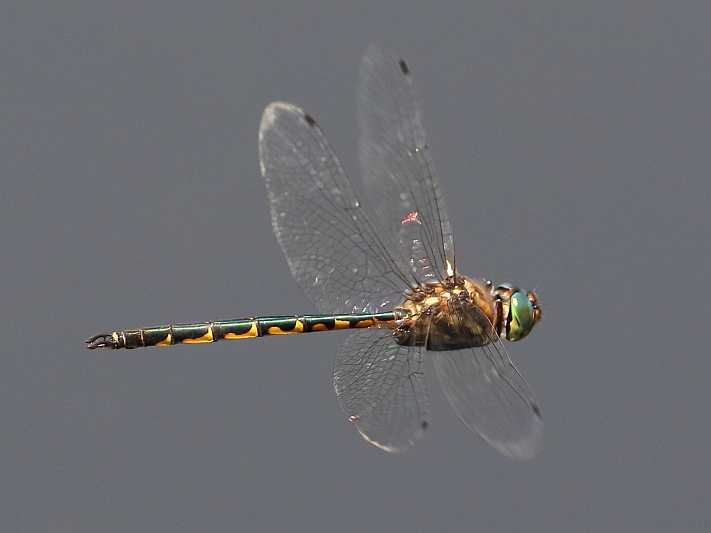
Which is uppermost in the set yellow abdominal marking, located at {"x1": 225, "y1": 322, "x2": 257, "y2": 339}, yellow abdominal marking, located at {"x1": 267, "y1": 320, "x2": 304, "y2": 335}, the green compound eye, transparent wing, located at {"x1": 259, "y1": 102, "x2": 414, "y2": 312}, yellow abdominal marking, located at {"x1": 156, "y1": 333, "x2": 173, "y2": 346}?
transparent wing, located at {"x1": 259, "y1": 102, "x2": 414, "y2": 312}

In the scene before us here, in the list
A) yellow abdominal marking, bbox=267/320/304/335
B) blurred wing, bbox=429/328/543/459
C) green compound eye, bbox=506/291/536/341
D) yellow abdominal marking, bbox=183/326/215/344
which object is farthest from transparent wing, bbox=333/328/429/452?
yellow abdominal marking, bbox=183/326/215/344

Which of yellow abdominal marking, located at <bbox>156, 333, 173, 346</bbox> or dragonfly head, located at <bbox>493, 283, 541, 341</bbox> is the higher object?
yellow abdominal marking, located at <bbox>156, 333, 173, 346</bbox>

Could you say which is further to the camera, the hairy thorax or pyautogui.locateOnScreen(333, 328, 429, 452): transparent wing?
the hairy thorax

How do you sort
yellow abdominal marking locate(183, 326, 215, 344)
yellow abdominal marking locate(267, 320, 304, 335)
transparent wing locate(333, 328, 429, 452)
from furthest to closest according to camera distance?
yellow abdominal marking locate(267, 320, 304, 335) < yellow abdominal marking locate(183, 326, 215, 344) < transparent wing locate(333, 328, 429, 452)

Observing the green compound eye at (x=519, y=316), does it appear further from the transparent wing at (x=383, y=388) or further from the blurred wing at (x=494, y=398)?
the transparent wing at (x=383, y=388)

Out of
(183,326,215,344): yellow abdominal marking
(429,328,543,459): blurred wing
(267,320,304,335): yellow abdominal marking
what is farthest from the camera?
(267,320,304,335): yellow abdominal marking

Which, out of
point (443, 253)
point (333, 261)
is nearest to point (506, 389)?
point (443, 253)

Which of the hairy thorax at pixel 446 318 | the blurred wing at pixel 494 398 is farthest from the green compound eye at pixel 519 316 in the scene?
the blurred wing at pixel 494 398

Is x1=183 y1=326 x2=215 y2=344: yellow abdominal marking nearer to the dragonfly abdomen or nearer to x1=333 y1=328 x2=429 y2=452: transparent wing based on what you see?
the dragonfly abdomen
